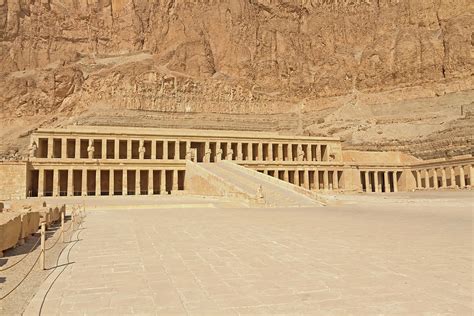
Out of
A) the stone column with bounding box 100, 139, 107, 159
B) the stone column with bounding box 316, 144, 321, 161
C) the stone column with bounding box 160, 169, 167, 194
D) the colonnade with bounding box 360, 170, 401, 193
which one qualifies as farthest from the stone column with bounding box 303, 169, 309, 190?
the stone column with bounding box 100, 139, 107, 159

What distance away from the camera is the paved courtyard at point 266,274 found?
5266 mm

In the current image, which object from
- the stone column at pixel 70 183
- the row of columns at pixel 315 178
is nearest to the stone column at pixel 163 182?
the stone column at pixel 70 183

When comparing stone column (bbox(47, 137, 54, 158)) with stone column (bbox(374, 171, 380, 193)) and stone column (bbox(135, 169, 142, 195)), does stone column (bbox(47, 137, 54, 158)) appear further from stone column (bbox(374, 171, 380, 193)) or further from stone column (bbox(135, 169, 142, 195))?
stone column (bbox(374, 171, 380, 193))

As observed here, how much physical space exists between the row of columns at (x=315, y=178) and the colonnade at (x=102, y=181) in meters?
12.9

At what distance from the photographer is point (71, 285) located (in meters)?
6.50

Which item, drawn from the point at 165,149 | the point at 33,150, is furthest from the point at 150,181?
the point at 33,150

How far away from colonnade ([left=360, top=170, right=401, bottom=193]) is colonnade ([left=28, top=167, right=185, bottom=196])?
26141mm

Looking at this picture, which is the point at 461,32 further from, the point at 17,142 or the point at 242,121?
the point at 17,142

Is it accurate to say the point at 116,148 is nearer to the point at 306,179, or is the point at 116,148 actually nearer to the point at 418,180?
the point at 306,179

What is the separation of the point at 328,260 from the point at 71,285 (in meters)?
4.90

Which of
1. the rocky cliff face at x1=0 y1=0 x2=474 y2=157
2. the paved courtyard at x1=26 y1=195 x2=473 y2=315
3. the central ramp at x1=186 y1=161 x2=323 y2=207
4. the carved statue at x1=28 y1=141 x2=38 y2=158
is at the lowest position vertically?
the paved courtyard at x1=26 y1=195 x2=473 y2=315

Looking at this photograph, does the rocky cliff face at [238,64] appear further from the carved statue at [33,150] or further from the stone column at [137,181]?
the stone column at [137,181]

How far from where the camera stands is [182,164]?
48.8 metres

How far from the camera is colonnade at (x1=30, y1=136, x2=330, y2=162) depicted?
49.1 meters
